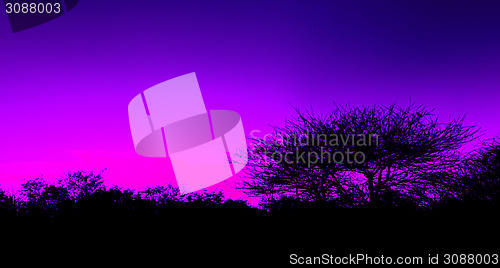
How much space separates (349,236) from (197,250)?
3.69 meters

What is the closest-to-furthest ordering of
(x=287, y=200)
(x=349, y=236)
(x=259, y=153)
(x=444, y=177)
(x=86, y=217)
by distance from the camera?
(x=349, y=236), (x=86, y=217), (x=444, y=177), (x=287, y=200), (x=259, y=153)

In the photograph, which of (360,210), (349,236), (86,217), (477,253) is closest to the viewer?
(477,253)

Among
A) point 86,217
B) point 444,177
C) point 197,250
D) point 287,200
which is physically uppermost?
point 444,177

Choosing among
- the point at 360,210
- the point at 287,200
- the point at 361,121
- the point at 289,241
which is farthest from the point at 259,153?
the point at 289,241

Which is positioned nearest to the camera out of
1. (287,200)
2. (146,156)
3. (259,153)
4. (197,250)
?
(197,250)

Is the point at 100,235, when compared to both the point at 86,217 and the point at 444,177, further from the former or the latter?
the point at 444,177

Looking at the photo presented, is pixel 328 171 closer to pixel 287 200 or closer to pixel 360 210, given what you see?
pixel 287 200

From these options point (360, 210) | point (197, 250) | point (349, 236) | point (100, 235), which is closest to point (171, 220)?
point (100, 235)

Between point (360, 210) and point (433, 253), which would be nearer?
point (433, 253)

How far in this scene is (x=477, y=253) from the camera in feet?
18.8

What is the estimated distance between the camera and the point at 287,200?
13.0m

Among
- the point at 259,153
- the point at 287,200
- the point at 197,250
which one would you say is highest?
the point at 259,153

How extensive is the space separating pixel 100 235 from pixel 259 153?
7991 millimetres

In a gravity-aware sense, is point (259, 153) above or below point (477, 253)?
above
